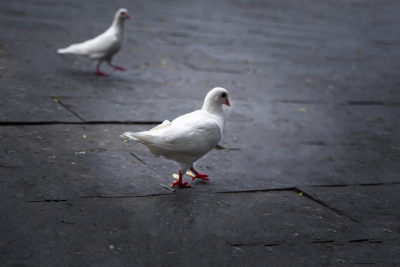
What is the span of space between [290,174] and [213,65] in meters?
4.62

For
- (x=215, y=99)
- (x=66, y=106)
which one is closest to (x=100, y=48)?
(x=66, y=106)

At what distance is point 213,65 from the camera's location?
9125mm

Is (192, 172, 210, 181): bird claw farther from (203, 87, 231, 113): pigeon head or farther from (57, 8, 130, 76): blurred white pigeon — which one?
(57, 8, 130, 76): blurred white pigeon

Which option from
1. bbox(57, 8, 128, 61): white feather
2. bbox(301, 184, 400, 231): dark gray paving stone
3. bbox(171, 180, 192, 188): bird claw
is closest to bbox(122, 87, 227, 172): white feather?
bbox(171, 180, 192, 188): bird claw

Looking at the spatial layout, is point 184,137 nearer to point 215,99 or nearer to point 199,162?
point 215,99

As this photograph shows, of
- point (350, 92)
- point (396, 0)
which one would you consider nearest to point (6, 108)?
point (350, 92)

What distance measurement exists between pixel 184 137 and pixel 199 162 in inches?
40.7

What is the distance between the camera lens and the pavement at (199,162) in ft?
10.8

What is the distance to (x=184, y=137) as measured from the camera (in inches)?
152

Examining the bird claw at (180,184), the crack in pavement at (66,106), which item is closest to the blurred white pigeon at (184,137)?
the bird claw at (180,184)

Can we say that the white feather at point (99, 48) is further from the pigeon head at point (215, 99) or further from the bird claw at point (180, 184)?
the bird claw at point (180, 184)

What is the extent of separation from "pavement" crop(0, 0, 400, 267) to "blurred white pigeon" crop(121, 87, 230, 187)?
29cm

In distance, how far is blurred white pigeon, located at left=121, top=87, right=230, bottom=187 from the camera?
3856mm

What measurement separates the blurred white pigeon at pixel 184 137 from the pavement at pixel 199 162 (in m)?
0.29
